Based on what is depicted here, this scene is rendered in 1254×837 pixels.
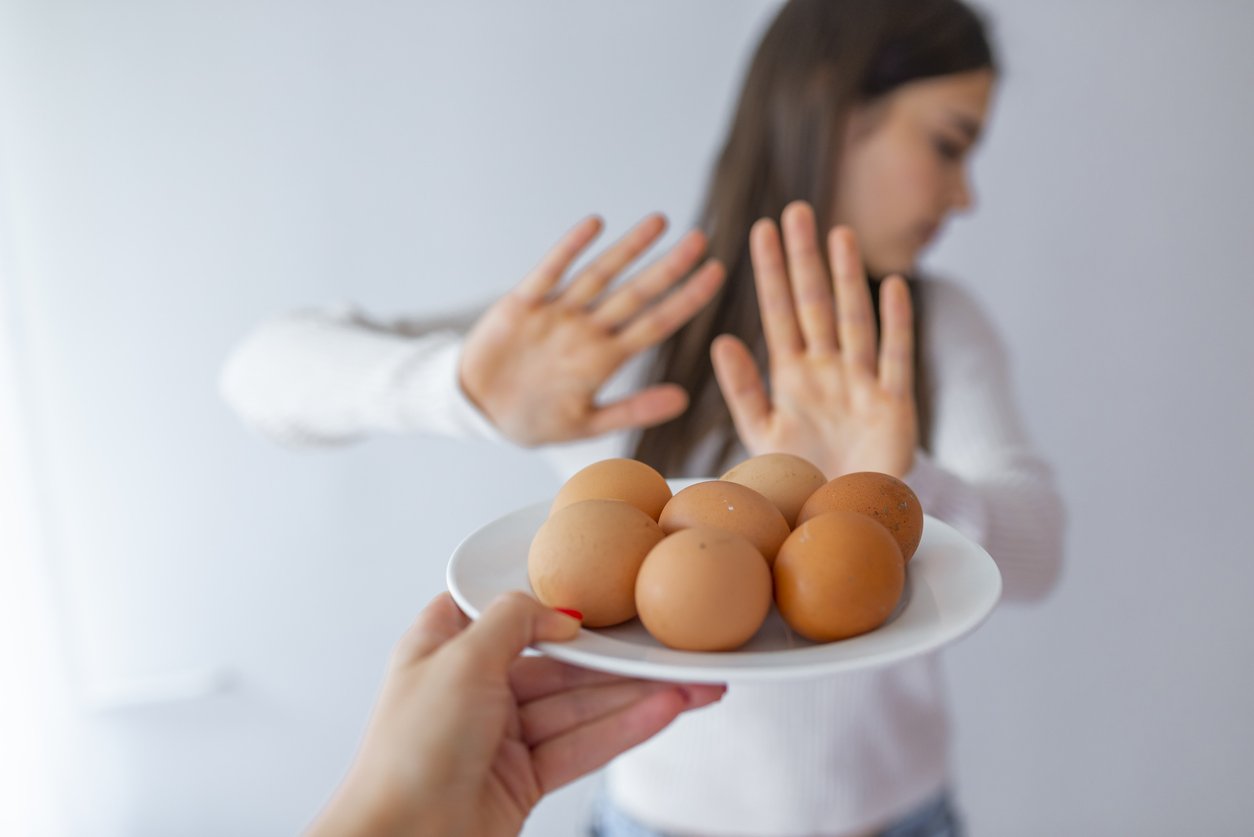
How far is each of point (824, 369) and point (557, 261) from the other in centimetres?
30

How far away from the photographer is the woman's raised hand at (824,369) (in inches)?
34.6

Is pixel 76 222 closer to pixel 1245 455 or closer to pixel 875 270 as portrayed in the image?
pixel 875 270

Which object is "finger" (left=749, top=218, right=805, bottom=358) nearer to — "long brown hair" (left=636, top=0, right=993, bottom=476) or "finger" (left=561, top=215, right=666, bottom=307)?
"finger" (left=561, top=215, right=666, bottom=307)

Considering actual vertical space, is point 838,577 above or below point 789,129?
below

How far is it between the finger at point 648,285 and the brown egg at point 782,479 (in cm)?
39

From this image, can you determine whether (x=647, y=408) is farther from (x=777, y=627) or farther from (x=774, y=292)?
(x=777, y=627)

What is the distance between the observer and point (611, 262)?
1009 mm

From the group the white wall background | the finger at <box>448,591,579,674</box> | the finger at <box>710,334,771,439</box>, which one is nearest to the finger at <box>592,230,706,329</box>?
the finger at <box>710,334,771,439</box>

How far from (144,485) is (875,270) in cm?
134

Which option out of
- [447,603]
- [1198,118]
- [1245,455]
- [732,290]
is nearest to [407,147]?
[732,290]

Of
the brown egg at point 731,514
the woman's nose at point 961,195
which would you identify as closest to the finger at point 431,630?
the brown egg at point 731,514

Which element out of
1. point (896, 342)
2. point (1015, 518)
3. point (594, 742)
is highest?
point (896, 342)

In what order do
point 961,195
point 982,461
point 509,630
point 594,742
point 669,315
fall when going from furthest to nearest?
point 961,195, point 982,461, point 669,315, point 594,742, point 509,630

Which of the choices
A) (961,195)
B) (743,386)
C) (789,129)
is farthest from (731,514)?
(961,195)
